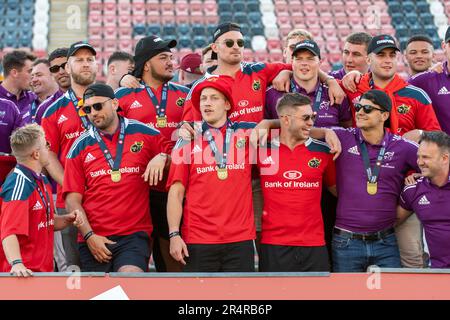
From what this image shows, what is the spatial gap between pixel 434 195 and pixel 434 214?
13cm

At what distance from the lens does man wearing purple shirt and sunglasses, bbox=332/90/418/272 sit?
16.8 ft

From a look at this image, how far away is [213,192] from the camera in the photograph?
4957 millimetres

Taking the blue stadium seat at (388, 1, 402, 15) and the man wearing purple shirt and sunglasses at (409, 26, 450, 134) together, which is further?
the blue stadium seat at (388, 1, 402, 15)

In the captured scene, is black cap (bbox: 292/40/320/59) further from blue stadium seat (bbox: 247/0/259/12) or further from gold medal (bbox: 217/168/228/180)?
blue stadium seat (bbox: 247/0/259/12)

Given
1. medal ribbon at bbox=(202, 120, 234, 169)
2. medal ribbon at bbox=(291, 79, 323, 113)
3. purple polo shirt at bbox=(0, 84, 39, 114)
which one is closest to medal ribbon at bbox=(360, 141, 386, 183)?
medal ribbon at bbox=(291, 79, 323, 113)

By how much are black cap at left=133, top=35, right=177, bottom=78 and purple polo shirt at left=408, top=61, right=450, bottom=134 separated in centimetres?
206

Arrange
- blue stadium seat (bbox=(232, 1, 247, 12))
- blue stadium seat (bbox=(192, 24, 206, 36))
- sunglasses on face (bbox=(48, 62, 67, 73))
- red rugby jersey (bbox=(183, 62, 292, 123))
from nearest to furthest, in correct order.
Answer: red rugby jersey (bbox=(183, 62, 292, 123)) < sunglasses on face (bbox=(48, 62, 67, 73)) < blue stadium seat (bbox=(192, 24, 206, 36)) < blue stadium seat (bbox=(232, 1, 247, 12))

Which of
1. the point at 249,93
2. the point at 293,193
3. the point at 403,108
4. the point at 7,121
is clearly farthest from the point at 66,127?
the point at 403,108

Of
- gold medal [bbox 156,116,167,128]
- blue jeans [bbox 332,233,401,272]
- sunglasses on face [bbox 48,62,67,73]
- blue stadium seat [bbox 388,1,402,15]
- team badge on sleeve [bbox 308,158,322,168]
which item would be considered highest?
blue stadium seat [bbox 388,1,402,15]

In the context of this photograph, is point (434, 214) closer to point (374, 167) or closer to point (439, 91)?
point (374, 167)
